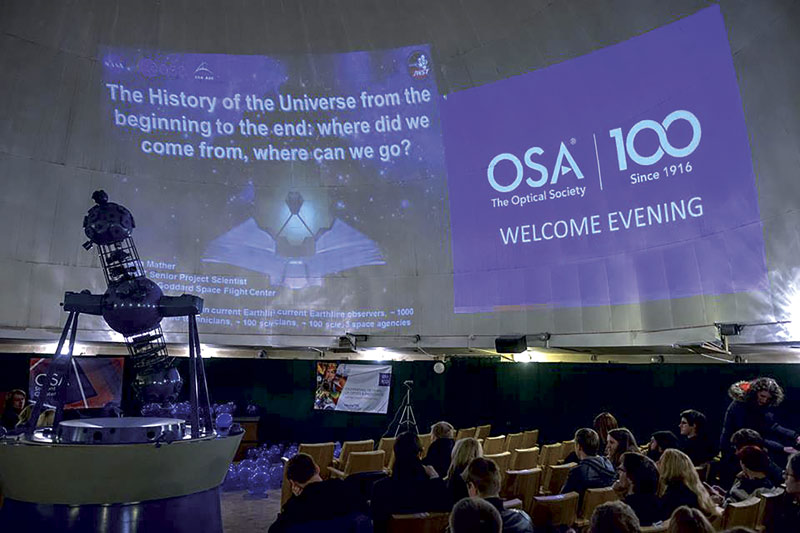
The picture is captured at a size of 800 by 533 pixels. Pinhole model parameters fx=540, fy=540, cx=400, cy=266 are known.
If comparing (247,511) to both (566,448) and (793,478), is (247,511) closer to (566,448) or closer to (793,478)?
(566,448)

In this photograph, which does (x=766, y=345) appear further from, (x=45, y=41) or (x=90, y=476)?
(x=45, y=41)

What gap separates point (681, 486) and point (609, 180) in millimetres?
4778

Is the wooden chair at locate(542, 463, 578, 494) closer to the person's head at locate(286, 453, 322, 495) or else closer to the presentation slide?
the person's head at locate(286, 453, 322, 495)

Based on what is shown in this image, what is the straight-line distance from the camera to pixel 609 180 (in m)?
6.98

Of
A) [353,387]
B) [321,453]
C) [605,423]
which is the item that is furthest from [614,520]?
[353,387]

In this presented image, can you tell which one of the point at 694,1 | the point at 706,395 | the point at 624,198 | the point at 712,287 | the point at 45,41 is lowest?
the point at 706,395

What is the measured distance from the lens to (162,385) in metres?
4.71

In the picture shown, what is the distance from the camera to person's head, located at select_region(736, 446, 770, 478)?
10.3ft

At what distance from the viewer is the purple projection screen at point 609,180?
5.95 metres

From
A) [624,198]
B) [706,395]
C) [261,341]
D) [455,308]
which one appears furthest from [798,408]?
[261,341]

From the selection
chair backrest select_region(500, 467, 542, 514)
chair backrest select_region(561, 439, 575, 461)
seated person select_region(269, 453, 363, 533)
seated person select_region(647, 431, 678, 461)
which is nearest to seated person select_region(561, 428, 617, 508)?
chair backrest select_region(500, 467, 542, 514)

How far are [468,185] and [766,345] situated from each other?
449 cm

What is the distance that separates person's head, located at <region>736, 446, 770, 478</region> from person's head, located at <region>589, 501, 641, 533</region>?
1.82 metres

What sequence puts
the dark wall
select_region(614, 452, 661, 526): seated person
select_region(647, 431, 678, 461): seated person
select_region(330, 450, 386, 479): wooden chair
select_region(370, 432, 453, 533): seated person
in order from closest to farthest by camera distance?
select_region(614, 452, 661, 526): seated person < select_region(370, 432, 453, 533): seated person < select_region(647, 431, 678, 461): seated person < select_region(330, 450, 386, 479): wooden chair < the dark wall
